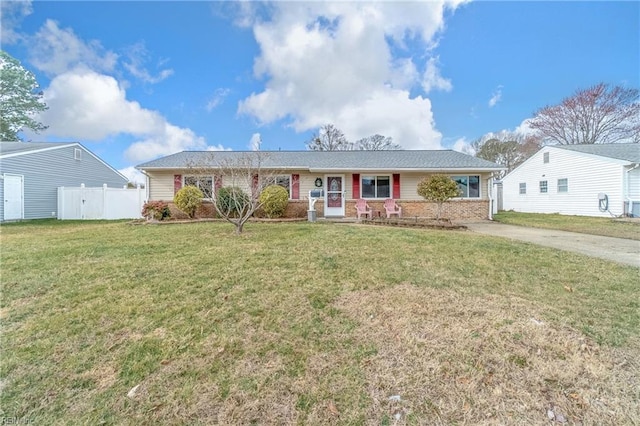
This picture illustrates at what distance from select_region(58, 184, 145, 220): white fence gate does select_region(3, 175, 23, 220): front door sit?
197 centimetres

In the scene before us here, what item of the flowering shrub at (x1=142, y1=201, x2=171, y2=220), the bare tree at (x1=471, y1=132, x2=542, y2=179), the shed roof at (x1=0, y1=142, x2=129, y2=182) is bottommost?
the flowering shrub at (x1=142, y1=201, x2=171, y2=220)

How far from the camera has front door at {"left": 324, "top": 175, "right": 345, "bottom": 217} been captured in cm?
1348

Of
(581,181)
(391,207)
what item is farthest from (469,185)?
(581,181)

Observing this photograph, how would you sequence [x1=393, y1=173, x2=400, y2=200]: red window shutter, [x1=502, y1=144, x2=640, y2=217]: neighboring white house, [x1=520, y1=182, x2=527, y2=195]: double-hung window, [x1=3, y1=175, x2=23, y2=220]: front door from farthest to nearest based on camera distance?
[x1=520, y1=182, x2=527, y2=195]: double-hung window, [x1=502, y1=144, x2=640, y2=217]: neighboring white house, [x1=393, y1=173, x2=400, y2=200]: red window shutter, [x1=3, y1=175, x2=23, y2=220]: front door

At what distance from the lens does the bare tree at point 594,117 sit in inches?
858

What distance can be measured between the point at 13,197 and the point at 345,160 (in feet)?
53.1

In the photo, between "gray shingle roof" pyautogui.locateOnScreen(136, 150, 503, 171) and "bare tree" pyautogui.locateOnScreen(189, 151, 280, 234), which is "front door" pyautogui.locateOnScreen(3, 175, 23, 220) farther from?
"bare tree" pyautogui.locateOnScreen(189, 151, 280, 234)

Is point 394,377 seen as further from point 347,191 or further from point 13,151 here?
point 13,151

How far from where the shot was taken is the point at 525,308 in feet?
10.5

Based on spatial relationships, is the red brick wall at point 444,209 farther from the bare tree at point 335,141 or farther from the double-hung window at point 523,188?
the bare tree at point 335,141

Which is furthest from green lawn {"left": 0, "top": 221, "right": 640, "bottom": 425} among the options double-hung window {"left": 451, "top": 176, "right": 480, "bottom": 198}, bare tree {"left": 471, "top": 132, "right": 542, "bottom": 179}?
bare tree {"left": 471, "top": 132, "right": 542, "bottom": 179}

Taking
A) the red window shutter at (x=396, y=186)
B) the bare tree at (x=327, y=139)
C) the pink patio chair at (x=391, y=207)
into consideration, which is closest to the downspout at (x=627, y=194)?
the red window shutter at (x=396, y=186)

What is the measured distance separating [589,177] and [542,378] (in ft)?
60.9

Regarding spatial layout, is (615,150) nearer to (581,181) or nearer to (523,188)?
(581,181)
